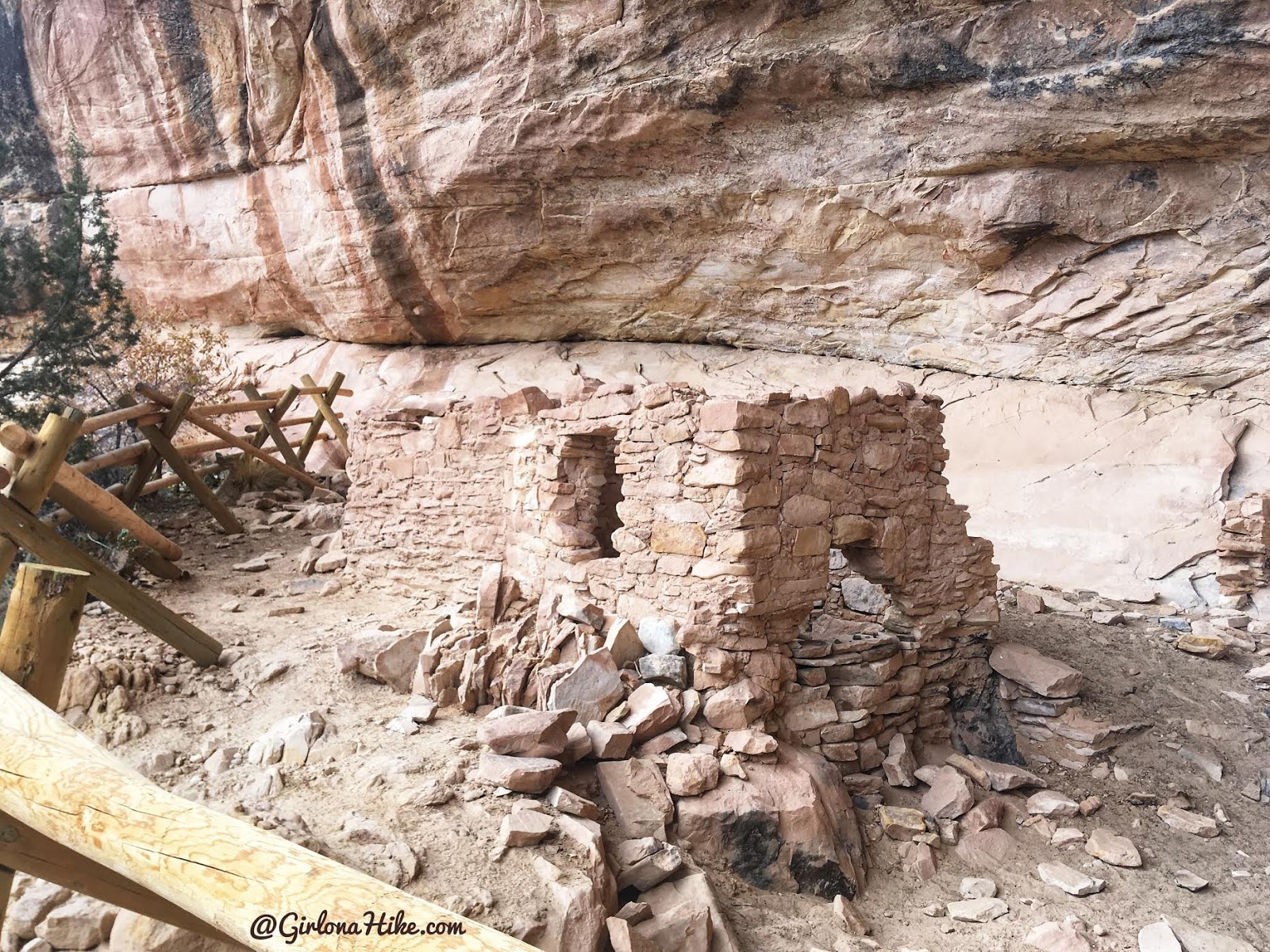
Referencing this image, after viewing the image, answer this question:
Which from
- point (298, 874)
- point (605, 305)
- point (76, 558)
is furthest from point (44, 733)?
point (605, 305)

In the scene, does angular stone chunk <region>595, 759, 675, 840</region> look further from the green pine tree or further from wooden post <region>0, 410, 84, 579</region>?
the green pine tree

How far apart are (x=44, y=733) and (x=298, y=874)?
102 cm

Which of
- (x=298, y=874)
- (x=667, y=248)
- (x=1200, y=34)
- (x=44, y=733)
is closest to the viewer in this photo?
(x=298, y=874)

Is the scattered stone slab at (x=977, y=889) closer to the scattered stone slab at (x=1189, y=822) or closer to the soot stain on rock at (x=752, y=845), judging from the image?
the soot stain on rock at (x=752, y=845)

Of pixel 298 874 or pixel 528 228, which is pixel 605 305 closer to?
pixel 528 228

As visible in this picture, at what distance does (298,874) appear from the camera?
143 centimetres

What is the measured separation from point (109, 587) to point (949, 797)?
4.82 metres

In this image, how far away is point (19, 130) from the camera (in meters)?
15.3

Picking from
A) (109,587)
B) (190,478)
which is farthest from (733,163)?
(109,587)

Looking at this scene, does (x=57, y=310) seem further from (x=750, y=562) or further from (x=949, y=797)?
(x=949, y=797)

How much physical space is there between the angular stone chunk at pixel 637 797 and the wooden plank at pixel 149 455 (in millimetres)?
5635

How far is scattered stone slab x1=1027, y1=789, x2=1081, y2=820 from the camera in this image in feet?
14.7

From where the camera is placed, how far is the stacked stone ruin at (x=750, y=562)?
4219mm

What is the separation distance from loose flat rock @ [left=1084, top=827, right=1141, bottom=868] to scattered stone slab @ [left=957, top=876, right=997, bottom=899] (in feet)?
2.36
